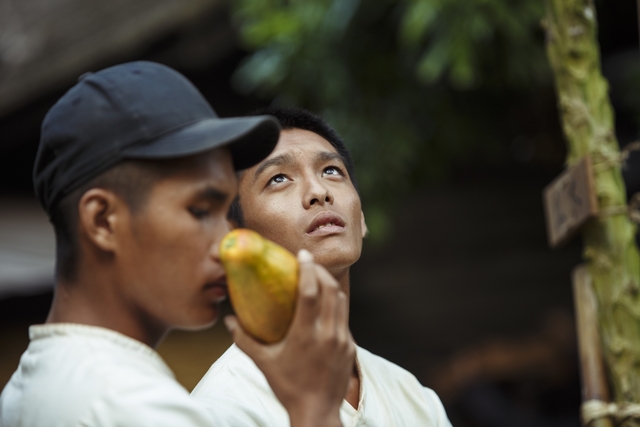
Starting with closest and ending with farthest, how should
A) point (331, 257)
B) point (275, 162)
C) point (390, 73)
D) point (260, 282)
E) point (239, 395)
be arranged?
point (260, 282), point (239, 395), point (331, 257), point (275, 162), point (390, 73)

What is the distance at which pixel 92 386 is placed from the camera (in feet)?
4.12

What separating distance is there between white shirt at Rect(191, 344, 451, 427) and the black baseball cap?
633mm

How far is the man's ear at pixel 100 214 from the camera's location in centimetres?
138

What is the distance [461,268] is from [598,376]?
3409mm

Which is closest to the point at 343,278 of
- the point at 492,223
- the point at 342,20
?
the point at 342,20

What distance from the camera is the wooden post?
2381 mm

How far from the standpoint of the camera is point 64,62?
16.1 feet

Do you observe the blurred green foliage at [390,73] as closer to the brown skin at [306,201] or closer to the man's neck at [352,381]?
the brown skin at [306,201]

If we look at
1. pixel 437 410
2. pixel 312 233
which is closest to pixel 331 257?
pixel 312 233

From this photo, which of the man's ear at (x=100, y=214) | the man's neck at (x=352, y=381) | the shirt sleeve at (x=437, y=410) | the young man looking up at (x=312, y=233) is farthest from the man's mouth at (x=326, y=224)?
the man's ear at (x=100, y=214)

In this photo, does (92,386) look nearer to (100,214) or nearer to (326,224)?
(100,214)

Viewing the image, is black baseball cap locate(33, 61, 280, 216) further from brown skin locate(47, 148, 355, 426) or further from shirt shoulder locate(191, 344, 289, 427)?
shirt shoulder locate(191, 344, 289, 427)

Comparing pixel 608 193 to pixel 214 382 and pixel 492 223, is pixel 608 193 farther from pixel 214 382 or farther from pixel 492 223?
pixel 492 223

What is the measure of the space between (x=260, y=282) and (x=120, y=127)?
377 millimetres
